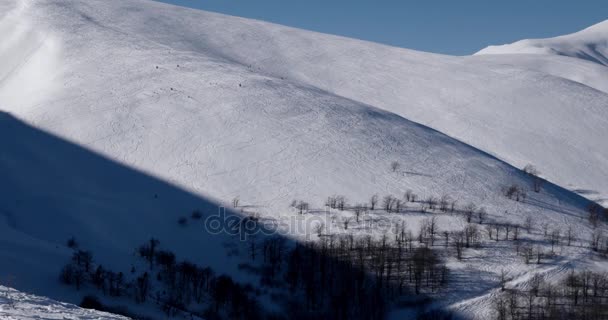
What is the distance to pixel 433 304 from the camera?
3488 cm

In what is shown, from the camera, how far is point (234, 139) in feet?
173

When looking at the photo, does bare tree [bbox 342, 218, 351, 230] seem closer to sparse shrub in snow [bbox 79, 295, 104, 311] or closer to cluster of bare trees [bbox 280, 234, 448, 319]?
cluster of bare trees [bbox 280, 234, 448, 319]

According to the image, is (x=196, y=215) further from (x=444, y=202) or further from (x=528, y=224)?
(x=528, y=224)

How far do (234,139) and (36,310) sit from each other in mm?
40272

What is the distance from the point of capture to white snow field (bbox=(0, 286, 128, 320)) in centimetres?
1220

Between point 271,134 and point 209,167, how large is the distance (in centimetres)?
694

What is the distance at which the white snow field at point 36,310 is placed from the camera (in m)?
12.2

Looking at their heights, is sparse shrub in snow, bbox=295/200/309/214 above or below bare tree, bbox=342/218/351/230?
above

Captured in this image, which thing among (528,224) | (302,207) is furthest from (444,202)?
(302,207)

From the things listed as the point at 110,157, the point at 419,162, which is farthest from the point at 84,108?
the point at 419,162

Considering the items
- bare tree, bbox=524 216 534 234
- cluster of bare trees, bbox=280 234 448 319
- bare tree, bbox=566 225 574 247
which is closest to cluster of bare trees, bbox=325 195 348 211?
cluster of bare trees, bbox=280 234 448 319

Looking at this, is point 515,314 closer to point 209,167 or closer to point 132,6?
point 209,167

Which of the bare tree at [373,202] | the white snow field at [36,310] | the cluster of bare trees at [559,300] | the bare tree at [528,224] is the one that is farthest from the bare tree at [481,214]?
the white snow field at [36,310]

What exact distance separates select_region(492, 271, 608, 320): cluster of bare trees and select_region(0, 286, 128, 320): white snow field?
24.1m
